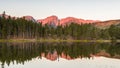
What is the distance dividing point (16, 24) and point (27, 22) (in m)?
16.6

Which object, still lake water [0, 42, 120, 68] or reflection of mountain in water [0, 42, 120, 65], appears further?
reflection of mountain in water [0, 42, 120, 65]

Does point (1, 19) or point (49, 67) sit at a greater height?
point (1, 19)

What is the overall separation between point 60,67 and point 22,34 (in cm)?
14623

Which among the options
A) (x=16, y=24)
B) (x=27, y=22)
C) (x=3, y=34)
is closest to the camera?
(x=3, y=34)

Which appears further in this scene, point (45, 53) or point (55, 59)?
point (45, 53)

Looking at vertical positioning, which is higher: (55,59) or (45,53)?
(55,59)

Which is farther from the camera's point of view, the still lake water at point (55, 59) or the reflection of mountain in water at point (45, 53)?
the reflection of mountain in water at point (45, 53)

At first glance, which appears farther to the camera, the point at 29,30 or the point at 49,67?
the point at 29,30

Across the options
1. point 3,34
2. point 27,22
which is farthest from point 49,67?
point 27,22

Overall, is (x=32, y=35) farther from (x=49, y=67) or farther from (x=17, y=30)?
(x=49, y=67)

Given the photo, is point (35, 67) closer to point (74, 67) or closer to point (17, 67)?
point (17, 67)

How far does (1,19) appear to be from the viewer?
164 m

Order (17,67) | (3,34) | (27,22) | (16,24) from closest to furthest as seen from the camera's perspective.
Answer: (17,67) → (3,34) → (16,24) → (27,22)

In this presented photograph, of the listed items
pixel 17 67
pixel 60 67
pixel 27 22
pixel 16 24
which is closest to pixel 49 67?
pixel 60 67
